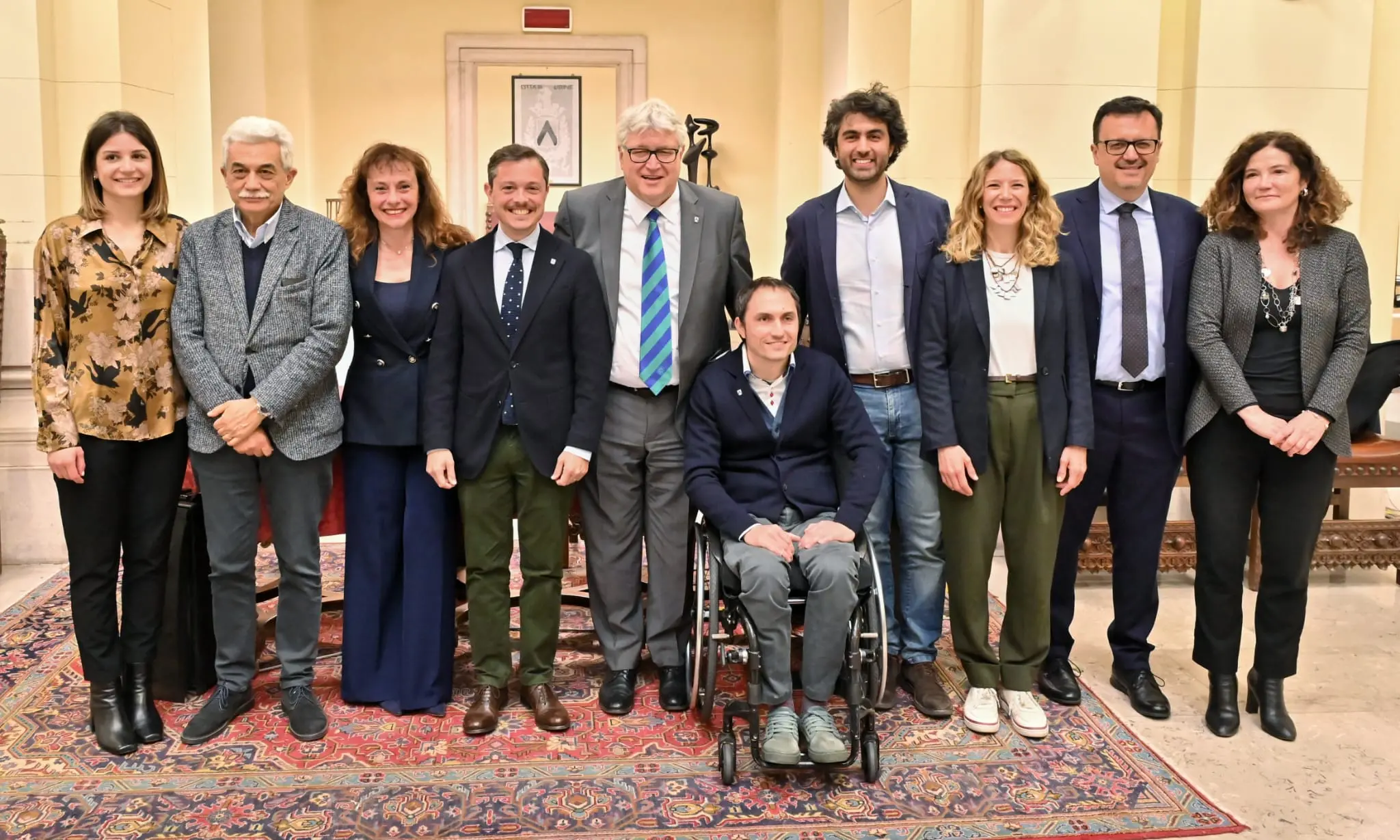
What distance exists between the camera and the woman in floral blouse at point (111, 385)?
9.43ft

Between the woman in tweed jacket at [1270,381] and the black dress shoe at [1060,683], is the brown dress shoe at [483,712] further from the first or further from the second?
the woman in tweed jacket at [1270,381]

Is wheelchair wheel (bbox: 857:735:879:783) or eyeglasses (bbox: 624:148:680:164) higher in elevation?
eyeglasses (bbox: 624:148:680:164)

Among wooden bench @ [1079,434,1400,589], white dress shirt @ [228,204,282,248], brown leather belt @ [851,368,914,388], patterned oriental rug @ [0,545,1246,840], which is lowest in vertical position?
patterned oriental rug @ [0,545,1246,840]

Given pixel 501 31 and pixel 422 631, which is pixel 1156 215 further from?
pixel 501 31

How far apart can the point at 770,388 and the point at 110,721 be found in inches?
82.5

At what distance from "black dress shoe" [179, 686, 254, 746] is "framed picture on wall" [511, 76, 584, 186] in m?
5.37

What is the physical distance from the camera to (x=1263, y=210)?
10.0 ft

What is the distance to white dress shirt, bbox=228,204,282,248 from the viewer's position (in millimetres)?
3000

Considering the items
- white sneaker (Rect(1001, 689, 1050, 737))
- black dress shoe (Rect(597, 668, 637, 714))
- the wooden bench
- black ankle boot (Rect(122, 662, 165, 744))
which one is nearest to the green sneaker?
black dress shoe (Rect(597, 668, 637, 714))

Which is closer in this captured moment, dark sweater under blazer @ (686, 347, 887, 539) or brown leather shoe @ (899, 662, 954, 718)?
dark sweater under blazer @ (686, 347, 887, 539)

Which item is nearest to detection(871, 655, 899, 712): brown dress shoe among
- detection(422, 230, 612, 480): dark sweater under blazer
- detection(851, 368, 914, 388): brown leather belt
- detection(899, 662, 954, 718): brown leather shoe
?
detection(899, 662, 954, 718): brown leather shoe

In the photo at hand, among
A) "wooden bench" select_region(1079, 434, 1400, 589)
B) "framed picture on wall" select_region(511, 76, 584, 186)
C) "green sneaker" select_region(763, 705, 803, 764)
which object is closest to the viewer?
"green sneaker" select_region(763, 705, 803, 764)

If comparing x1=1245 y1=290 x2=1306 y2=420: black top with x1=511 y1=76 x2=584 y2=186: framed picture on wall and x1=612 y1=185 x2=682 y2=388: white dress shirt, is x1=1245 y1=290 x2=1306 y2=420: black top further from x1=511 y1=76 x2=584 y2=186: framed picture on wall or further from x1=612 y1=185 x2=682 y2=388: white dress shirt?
x1=511 y1=76 x2=584 y2=186: framed picture on wall

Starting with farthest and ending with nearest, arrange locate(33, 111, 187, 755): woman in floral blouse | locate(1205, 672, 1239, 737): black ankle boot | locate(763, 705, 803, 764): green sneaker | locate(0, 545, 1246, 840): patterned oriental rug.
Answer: locate(1205, 672, 1239, 737): black ankle boot → locate(33, 111, 187, 755): woman in floral blouse → locate(763, 705, 803, 764): green sneaker → locate(0, 545, 1246, 840): patterned oriental rug
